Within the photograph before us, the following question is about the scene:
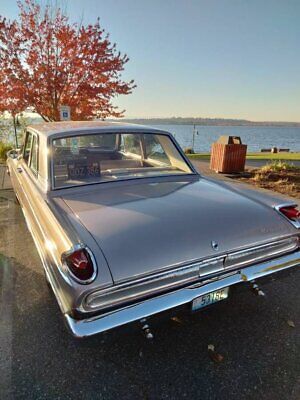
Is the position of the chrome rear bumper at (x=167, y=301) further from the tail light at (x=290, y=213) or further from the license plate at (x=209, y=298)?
the tail light at (x=290, y=213)

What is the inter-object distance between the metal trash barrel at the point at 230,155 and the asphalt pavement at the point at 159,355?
6.36m

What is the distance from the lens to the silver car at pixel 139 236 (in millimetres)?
1636

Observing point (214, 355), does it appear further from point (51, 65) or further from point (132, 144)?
point (51, 65)

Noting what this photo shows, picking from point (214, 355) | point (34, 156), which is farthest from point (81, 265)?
point (34, 156)

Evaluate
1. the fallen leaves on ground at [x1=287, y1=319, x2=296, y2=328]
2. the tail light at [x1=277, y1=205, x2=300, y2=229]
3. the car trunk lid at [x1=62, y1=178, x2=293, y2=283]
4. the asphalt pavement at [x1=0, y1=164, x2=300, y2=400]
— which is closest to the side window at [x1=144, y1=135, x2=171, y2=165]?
the car trunk lid at [x1=62, y1=178, x2=293, y2=283]

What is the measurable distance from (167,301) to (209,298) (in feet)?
1.19

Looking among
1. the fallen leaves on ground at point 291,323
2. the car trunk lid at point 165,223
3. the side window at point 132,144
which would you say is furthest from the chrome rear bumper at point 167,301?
the side window at point 132,144

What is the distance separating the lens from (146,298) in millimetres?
1746

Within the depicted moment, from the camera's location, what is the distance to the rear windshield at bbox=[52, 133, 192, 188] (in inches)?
108

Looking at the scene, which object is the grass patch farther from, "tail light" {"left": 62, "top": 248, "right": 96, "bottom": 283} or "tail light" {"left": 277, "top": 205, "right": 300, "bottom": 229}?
"tail light" {"left": 62, "top": 248, "right": 96, "bottom": 283}

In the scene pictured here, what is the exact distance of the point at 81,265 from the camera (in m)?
1.61

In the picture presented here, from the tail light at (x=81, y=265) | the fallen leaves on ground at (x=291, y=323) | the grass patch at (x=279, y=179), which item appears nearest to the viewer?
the tail light at (x=81, y=265)

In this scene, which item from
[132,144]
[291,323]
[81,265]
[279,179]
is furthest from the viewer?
[279,179]

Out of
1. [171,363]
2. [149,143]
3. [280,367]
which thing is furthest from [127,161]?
[280,367]
